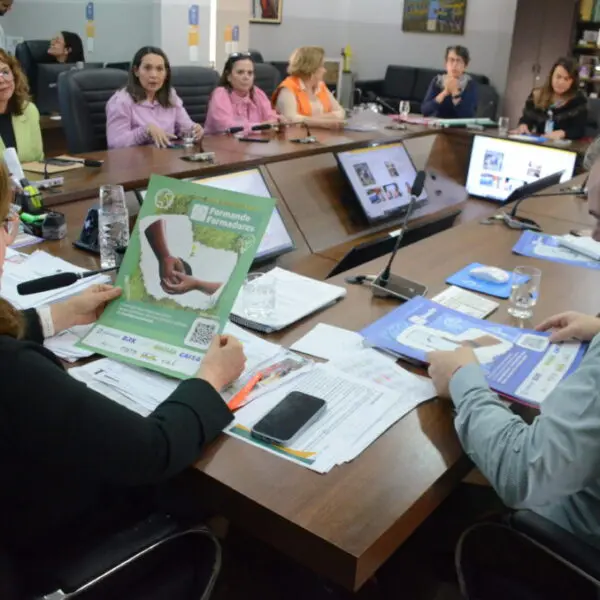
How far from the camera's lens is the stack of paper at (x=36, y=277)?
4.91 ft

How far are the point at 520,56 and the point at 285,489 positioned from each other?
22.9 feet

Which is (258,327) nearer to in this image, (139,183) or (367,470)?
(367,470)

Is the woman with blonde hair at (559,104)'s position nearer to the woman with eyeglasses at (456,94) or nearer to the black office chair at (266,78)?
the woman with eyeglasses at (456,94)

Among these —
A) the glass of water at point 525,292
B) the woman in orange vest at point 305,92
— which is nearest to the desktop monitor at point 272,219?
the glass of water at point 525,292

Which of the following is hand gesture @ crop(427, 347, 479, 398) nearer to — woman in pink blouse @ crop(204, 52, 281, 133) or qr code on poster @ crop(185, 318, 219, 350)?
qr code on poster @ crop(185, 318, 219, 350)

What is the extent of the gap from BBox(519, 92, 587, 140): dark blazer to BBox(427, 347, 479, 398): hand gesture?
11.2ft

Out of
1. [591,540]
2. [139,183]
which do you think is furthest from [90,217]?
[591,540]

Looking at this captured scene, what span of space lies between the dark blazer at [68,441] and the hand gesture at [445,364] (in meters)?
0.39

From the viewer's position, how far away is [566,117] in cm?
437

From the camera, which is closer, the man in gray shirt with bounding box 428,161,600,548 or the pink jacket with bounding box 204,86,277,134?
the man in gray shirt with bounding box 428,161,600,548

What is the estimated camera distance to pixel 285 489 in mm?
961

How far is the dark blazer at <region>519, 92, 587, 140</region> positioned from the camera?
4277mm

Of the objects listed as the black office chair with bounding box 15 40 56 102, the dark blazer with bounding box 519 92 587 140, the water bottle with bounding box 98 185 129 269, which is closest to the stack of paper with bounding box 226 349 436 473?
the water bottle with bounding box 98 185 129 269

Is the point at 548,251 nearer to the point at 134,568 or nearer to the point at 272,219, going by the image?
the point at 272,219
